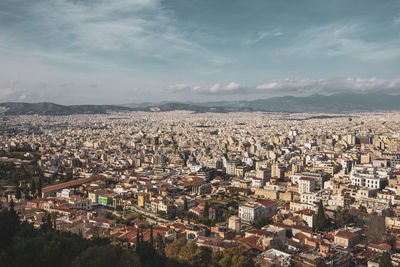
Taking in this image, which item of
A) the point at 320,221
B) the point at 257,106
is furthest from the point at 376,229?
the point at 257,106

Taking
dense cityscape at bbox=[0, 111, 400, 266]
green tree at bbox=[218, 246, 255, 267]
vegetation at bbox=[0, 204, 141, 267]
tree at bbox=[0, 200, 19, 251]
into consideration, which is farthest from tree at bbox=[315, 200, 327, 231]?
tree at bbox=[0, 200, 19, 251]

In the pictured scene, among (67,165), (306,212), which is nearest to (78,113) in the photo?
(67,165)

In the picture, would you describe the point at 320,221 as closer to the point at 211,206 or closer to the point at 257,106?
the point at 211,206

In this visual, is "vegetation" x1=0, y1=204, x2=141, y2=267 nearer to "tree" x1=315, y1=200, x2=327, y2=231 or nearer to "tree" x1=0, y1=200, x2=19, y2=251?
"tree" x1=0, y1=200, x2=19, y2=251

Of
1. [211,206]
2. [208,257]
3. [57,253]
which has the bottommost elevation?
[211,206]

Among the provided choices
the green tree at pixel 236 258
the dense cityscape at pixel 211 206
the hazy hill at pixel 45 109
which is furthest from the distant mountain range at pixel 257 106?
the green tree at pixel 236 258

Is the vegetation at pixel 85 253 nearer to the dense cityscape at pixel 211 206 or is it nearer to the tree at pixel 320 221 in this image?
the dense cityscape at pixel 211 206

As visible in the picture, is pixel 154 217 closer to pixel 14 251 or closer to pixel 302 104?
pixel 14 251

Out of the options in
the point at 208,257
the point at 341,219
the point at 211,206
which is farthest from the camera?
the point at 211,206
